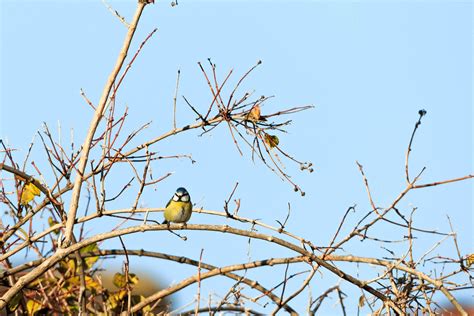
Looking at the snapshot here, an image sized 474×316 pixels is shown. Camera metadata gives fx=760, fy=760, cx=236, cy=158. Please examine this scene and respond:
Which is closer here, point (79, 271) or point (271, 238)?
point (271, 238)

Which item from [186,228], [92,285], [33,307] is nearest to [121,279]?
[92,285]

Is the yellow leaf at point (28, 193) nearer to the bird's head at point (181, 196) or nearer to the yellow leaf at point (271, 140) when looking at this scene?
the bird's head at point (181, 196)

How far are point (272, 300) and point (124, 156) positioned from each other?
3.87 ft

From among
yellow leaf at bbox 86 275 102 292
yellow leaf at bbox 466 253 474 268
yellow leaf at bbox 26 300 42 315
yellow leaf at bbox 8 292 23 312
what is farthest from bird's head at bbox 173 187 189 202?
yellow leaf at bbox 466 253 474 268

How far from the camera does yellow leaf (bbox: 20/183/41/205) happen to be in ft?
14.5

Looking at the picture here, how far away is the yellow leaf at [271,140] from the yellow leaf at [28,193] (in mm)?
1419

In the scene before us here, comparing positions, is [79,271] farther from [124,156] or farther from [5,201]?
[124,156]

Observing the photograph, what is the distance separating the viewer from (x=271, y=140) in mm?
3975

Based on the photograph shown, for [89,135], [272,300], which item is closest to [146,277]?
[272,300]

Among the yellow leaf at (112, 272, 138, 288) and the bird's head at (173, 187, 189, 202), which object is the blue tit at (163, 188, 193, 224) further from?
the yellow leaf at (112, 272, 138, 288)

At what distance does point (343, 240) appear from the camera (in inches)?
150

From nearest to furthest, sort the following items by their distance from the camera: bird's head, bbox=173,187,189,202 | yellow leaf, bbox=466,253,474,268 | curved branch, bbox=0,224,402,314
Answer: curved branch, bbox=0,224,402,314 < yellow leaf, bbox=466,253,474,268 < bird's head, bbox=173,187,189,202

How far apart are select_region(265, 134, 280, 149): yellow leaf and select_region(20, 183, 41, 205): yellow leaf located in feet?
4.65

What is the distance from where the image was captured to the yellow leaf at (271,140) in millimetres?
3967
